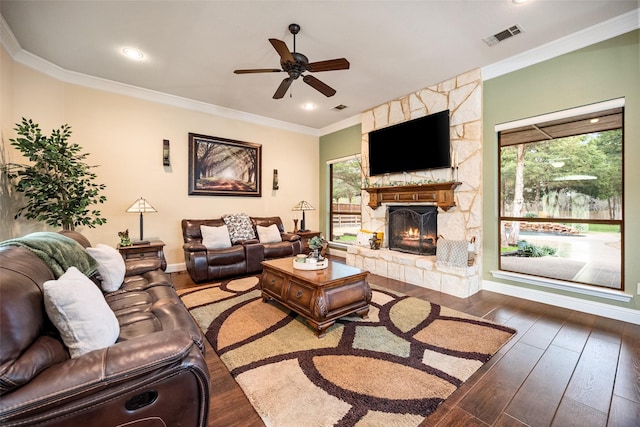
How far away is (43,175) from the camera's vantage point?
3.07 meters

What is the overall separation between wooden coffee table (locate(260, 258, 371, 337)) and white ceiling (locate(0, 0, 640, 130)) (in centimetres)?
258

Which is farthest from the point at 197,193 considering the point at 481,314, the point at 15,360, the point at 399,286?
the point at 481,314

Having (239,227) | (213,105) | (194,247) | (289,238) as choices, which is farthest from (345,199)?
(194,247)

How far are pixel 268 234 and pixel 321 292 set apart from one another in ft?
8.76

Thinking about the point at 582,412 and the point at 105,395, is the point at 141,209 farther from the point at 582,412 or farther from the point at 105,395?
the point at 582,412

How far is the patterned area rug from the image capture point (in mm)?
1541

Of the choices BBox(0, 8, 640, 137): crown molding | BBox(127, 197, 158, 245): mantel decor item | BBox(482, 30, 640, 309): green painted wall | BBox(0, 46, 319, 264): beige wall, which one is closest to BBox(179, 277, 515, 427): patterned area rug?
BBox(482, 30, 640, 309): green painted wall

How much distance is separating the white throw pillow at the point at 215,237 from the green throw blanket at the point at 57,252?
6.43 ft

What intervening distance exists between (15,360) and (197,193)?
166 inches

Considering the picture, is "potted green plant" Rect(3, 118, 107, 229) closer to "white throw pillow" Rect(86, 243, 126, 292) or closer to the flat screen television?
"white throw pillow" Rect(86, 243, 126, 292)

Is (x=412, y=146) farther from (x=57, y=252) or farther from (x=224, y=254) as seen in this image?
(x=57, y=252)

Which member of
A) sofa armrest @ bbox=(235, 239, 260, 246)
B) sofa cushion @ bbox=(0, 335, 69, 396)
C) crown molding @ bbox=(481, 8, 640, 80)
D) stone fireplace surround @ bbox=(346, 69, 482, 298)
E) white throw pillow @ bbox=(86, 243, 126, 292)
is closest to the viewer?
sofa cushion @ bbox=(0, 335, 69, 396)

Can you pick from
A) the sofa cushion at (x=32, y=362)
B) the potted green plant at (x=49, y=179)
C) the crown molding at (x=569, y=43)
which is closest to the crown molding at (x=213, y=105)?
the crown molding at (x=569, y=43)

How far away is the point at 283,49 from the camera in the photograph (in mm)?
2547
